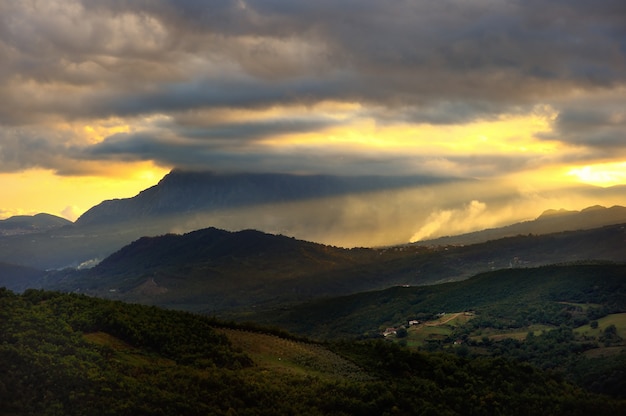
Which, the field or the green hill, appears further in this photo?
the field

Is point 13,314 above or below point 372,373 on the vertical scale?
above

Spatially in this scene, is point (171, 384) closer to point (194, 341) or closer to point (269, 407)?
point (269, 407)

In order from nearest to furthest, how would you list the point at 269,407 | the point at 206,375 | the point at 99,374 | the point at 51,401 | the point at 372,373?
the point at 51,401
the point at 99,374
the point at 269,407
the point at 206,375
the point at 372,373

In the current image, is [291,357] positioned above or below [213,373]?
below

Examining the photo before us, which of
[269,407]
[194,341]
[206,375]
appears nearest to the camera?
[269,407]

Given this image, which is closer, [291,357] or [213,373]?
[213,373]

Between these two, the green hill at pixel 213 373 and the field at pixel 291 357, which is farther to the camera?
the field at pixel 291 357

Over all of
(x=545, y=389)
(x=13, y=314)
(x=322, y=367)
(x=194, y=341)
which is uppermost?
→ (x=13, y=314)

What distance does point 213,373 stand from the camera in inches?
3812

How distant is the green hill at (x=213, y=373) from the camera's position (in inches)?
3115

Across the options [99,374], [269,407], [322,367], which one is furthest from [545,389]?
[99,374]

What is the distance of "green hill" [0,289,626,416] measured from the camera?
79.1 meters

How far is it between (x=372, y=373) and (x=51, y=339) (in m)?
56.3

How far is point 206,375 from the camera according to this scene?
311 ft
